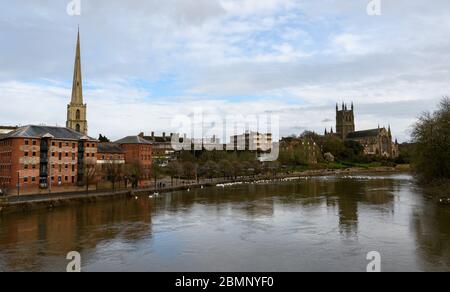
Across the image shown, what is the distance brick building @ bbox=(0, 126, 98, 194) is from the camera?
42.6 meters

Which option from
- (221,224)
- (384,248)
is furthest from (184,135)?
(384,248)

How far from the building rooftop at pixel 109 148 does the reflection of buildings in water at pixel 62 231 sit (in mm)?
17381

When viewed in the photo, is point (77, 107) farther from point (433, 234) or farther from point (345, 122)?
point (345, 122)

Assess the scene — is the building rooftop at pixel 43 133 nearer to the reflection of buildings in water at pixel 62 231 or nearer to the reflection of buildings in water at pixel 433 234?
the reflection of buildings in water at pixel 62 231

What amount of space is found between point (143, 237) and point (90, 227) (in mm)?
5960

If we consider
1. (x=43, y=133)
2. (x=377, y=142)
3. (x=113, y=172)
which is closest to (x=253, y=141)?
(x=377, y=142)

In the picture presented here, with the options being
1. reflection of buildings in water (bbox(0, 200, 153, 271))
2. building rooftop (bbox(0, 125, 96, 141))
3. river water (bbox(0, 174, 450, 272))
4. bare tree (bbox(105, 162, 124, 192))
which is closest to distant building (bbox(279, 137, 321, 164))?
bare tree (bbox(105, 162, 124, 192))

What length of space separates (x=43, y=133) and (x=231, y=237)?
3022 centimetres

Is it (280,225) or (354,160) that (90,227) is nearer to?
(280,225)

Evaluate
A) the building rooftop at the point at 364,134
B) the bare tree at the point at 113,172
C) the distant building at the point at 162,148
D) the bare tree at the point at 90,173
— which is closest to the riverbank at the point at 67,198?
the bare tree at the point at 113,172

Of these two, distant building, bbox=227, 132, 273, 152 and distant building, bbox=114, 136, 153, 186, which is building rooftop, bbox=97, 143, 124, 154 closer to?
distant building, bbox=114, 136, 153, 186

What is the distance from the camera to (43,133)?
45.4m
